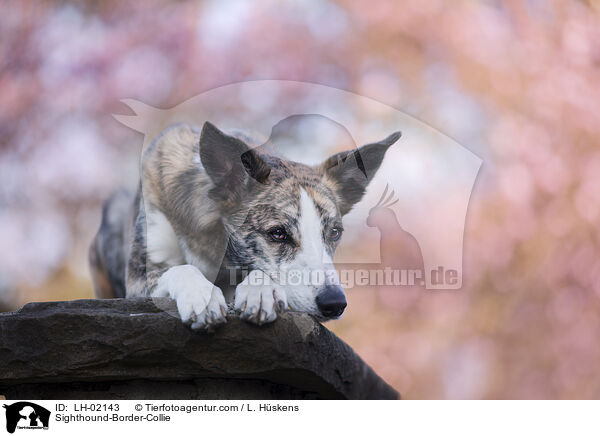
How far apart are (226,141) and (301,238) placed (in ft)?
1.36

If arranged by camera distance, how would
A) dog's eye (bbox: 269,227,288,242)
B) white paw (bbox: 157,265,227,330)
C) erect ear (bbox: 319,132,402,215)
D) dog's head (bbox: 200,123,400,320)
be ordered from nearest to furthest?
white paw (bbox: 157,265,227,330), dog's head (bbox: 200,123,400,320), dog's eye (bbox: 269,227,288,242), erect ear (bbox: 319,132,402,215)

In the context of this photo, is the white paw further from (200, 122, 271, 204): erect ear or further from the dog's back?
the dog's back

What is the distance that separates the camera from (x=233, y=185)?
2.04m

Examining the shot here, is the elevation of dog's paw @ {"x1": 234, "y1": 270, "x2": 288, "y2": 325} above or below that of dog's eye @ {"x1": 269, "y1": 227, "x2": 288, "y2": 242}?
below

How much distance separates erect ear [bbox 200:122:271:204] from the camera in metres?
1.95

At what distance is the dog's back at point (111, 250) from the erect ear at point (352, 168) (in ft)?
4.01

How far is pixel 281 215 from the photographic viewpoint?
1.92 m

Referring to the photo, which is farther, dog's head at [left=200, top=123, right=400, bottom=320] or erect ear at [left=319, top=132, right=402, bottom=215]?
erect ear at [left=319, top=132, right=402, bottom=215]

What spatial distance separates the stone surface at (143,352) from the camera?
5.43 ft

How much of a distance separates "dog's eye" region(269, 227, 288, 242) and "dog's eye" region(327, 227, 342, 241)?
0.53 feet
